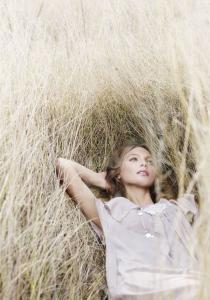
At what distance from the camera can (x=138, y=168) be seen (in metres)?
2.38

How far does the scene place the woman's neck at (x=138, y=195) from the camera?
7.77 feet

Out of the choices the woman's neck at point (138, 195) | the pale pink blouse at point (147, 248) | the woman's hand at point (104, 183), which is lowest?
the pale pink blouse at point (147, 248)

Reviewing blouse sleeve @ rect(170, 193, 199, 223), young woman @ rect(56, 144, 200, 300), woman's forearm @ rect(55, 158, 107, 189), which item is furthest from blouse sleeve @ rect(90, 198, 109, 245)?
blouse sleeve @ rect(170, 193, 199, 223)

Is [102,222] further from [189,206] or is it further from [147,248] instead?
[189,206]

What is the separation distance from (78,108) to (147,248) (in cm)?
77

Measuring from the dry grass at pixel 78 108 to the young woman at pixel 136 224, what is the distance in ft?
0.23

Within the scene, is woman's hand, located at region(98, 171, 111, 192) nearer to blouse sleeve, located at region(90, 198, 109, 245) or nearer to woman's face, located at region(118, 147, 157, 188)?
woman's face, located at region(118, 147, 157, 188)

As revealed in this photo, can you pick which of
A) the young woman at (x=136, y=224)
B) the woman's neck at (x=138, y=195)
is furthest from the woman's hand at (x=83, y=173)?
the woman's neck at (x=138, y=195)

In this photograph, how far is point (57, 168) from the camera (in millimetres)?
2176

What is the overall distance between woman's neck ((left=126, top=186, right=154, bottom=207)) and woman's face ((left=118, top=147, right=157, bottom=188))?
0.03 m

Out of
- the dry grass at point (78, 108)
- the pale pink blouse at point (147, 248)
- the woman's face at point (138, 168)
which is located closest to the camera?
the pale pink blouse at point (147, 248)

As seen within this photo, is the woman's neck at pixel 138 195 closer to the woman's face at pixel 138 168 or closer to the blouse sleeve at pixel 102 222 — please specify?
the woman's face at pixel 138 168

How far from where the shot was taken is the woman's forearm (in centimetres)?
220

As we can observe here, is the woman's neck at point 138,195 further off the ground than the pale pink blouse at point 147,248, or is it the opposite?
the woman's neck at point 138,195
